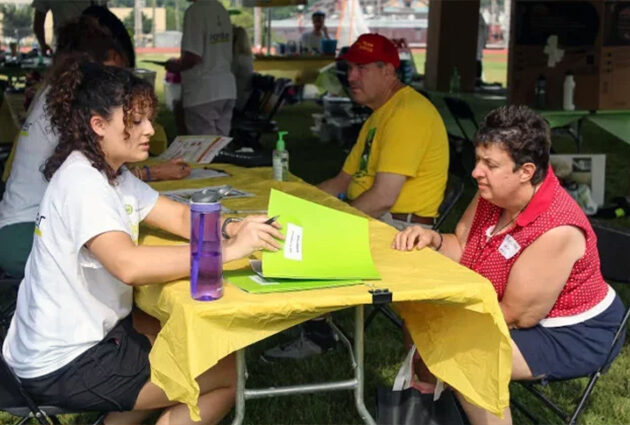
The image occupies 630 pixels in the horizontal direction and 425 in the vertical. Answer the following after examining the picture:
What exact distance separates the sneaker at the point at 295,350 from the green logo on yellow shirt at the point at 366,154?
2.26 feet

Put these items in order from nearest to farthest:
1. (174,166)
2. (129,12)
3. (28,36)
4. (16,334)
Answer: (16,334)
(174,166)
(28,36)
(129,12)

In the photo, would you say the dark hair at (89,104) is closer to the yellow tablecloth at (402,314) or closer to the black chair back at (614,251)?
the yellow tablecloth at (402,314)

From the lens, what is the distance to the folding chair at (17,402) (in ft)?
7.02

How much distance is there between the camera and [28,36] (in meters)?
21.9

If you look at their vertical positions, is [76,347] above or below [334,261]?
below

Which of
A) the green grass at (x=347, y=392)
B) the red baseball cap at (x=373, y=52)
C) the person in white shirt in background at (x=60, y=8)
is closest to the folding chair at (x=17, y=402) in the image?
the green grass at (x=347, y=392)

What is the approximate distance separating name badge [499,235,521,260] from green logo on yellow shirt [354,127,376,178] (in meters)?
1.22

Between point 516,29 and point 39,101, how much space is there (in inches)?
164

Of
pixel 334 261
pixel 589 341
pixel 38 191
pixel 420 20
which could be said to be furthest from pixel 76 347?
pixel 420 20

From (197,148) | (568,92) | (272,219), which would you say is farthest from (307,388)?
(568,92)

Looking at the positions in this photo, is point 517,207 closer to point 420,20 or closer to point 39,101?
point 39,101

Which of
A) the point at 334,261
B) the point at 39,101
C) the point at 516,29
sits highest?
the point at 516,29

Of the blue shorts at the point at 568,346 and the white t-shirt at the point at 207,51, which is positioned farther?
the white t-shirt at the point at 207,51

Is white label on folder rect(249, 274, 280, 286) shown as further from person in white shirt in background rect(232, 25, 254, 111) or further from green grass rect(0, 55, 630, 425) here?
person in white shirt in background rect(232, 25, 254, 111)
